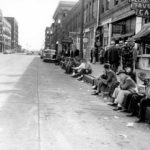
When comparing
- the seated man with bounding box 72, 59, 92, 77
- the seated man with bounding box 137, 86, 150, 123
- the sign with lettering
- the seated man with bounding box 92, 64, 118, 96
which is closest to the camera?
the seated man with bounding box 137, 86, 150, 123

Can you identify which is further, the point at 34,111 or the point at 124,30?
the point at 124,30

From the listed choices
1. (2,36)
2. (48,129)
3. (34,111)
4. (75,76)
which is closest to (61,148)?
(48,129)

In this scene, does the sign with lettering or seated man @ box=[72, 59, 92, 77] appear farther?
seated man @ box=[72, 59, 92, 77]

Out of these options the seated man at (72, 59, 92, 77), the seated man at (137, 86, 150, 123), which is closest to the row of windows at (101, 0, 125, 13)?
the seated man at (72, 59, 92, 77)

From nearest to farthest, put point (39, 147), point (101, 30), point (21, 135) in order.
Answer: point (39, 147), point (21, 135), point (101, 30)

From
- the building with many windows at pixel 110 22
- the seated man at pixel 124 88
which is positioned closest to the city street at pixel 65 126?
the seated man at pixel 124 88

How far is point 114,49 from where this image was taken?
711 inches

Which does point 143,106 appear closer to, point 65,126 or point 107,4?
point 65,126

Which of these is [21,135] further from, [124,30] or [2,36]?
[2,36]

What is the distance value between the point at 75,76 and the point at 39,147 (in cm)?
1499

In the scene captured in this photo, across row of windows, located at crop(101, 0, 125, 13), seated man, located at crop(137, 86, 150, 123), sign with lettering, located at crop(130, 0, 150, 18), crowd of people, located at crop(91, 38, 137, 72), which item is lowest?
seated man, located at crop(137, 86, 150, 123)

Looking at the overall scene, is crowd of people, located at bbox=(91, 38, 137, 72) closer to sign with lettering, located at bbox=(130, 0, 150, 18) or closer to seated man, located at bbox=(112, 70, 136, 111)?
sign with lettering, located at bbox=(130, 0, 150, 18)

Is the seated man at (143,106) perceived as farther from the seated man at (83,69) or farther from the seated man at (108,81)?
the seated man at (83,69)

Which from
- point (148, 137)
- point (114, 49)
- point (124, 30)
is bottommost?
point (148, 137)
